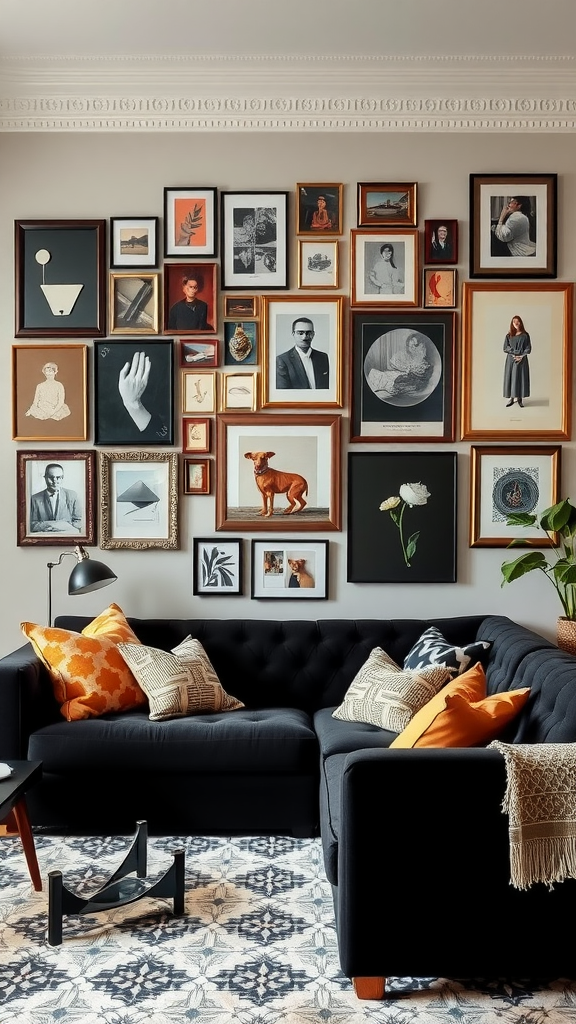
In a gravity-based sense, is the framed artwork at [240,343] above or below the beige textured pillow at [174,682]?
above

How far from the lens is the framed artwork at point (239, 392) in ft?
14.3

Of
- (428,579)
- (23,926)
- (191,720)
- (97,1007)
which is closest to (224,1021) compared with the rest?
(97,1007)

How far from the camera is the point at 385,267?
4.35 m

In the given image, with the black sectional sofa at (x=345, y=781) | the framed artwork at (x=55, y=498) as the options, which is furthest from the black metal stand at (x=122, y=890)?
the framed artwork at (x=55, y=498)

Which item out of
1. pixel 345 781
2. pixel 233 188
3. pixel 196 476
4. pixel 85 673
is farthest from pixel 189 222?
pixel 345 781

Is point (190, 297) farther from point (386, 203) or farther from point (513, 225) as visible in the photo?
point (513, 225)

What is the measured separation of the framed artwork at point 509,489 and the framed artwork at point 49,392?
1962mm

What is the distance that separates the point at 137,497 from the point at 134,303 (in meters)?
0.96

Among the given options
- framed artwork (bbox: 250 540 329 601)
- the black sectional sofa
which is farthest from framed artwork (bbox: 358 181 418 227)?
the black sectional sofa

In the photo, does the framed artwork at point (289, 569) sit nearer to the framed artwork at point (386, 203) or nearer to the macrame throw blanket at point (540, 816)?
the framed artwork at point (386, 203)

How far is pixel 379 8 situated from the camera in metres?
3.79

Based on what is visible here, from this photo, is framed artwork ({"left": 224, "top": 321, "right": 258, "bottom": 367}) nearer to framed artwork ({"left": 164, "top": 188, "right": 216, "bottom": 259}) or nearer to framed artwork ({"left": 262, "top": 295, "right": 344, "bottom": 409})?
framed artwork ({"left": 262, "top": 295, "right": 344, "bottom": 409})

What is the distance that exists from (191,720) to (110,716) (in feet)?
1.21

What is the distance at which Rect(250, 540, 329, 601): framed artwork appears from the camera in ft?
14.4
